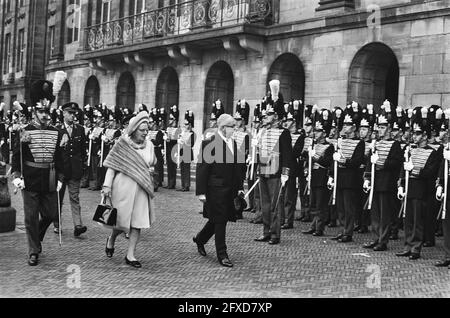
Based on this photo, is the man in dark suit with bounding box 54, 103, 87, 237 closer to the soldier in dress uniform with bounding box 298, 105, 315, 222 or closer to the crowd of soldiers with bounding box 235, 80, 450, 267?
the crowd of soldiers with bounding box 235, 80, 450, 267

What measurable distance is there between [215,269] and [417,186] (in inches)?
135

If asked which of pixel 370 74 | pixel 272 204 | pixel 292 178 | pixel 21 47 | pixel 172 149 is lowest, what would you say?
pixel 272 204

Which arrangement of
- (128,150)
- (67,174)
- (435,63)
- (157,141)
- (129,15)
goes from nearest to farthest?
(128,150) < (67,174) < (435,63) < (157,141) < (129,15)

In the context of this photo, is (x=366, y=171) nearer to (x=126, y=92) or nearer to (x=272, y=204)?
(x=272, y=204)

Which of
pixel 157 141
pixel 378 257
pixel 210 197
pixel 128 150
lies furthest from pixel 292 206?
pixel 157 141

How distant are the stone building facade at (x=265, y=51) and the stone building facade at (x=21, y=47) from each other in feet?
43.6

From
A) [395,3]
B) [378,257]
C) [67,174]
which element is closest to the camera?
[378,257]

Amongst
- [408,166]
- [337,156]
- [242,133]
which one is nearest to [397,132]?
[337,156]

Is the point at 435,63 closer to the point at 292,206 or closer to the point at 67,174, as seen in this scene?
the point at 292,206

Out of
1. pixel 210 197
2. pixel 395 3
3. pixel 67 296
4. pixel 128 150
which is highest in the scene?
pixel 395 3

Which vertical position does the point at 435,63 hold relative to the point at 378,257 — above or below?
above

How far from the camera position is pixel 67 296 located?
659 centimetres

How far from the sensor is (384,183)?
10102 millimetres
